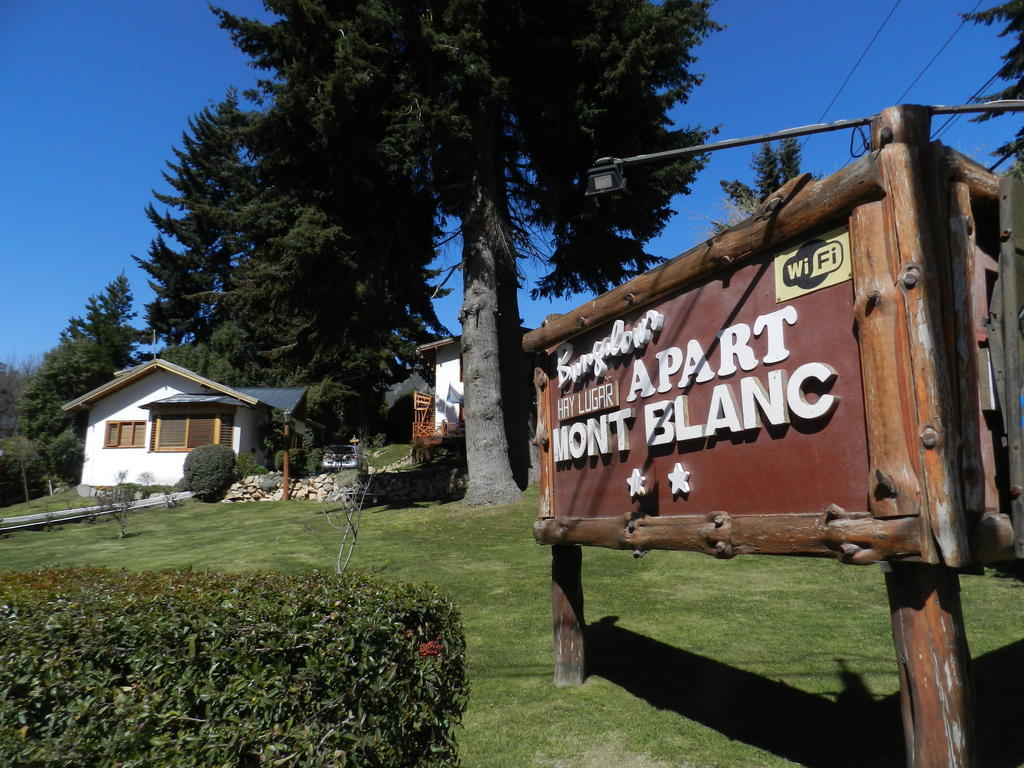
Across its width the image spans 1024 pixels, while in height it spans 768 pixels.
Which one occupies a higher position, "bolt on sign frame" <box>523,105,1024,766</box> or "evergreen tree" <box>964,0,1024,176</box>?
"evergreen tree" <box>964,0,1024,176</box>

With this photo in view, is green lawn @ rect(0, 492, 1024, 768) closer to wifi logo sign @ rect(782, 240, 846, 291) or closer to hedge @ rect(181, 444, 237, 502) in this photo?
wifi logo sign @ rect(782, 240, 846, 291)

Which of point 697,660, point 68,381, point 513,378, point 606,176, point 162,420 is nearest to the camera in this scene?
point 606,176

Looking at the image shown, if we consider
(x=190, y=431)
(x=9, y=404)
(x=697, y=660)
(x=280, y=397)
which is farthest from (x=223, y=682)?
(x=9, y=404)

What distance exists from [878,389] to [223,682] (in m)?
3.10

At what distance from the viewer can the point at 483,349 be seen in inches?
669

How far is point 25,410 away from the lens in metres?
38.9

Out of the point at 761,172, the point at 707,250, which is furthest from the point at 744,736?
the point at 761,172

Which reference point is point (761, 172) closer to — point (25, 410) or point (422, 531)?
point (422, 531)

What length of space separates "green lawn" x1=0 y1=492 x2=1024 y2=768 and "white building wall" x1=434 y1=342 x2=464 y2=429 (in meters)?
24.3

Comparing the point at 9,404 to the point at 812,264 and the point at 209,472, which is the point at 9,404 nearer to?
the point at 209,472

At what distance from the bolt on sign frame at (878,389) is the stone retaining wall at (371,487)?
14.2m

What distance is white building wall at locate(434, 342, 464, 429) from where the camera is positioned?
36.2m

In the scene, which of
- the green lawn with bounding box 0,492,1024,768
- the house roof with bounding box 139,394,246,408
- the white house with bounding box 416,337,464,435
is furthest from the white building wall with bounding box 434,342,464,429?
the green lawn with bounding box 0,492,1024,768

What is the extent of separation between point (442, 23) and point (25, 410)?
36.2 meters
